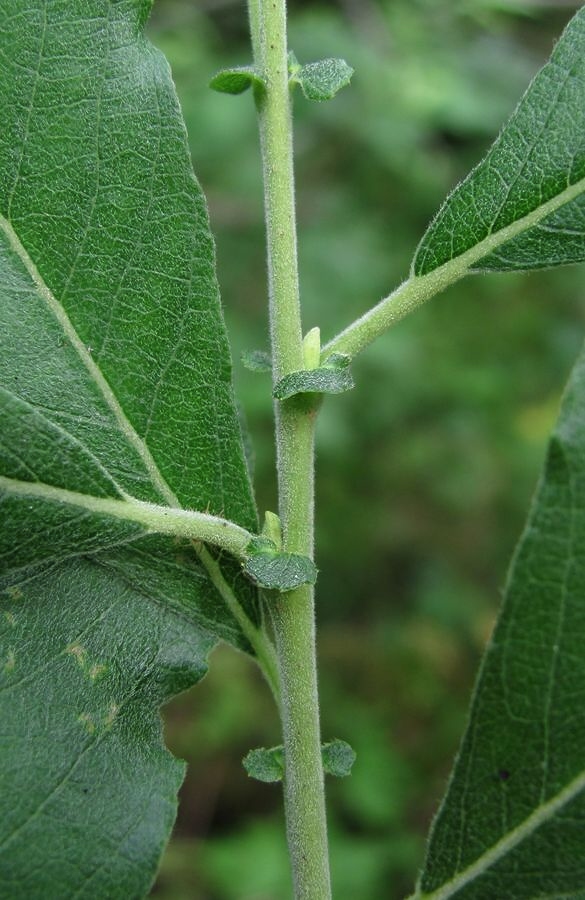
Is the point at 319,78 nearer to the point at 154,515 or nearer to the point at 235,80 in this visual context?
the point at 235,80

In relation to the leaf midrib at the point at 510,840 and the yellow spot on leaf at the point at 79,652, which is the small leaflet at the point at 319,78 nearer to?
the yellow spot on leaf at the point at 79,652

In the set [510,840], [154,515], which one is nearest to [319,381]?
[154,515]

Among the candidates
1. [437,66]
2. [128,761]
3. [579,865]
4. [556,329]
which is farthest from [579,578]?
[437,66]

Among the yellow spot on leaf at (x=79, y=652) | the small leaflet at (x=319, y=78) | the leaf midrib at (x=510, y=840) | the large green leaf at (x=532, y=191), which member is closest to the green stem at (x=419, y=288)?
the large green leaf at (x=532, y=191)

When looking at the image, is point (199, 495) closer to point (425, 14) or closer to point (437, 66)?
point (437, 66)

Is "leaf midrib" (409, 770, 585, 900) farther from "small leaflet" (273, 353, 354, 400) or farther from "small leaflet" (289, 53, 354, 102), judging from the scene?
"small leaflet" (289, 53, 354, 102)

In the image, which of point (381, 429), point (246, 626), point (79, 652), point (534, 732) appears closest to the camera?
point (534, 732)
